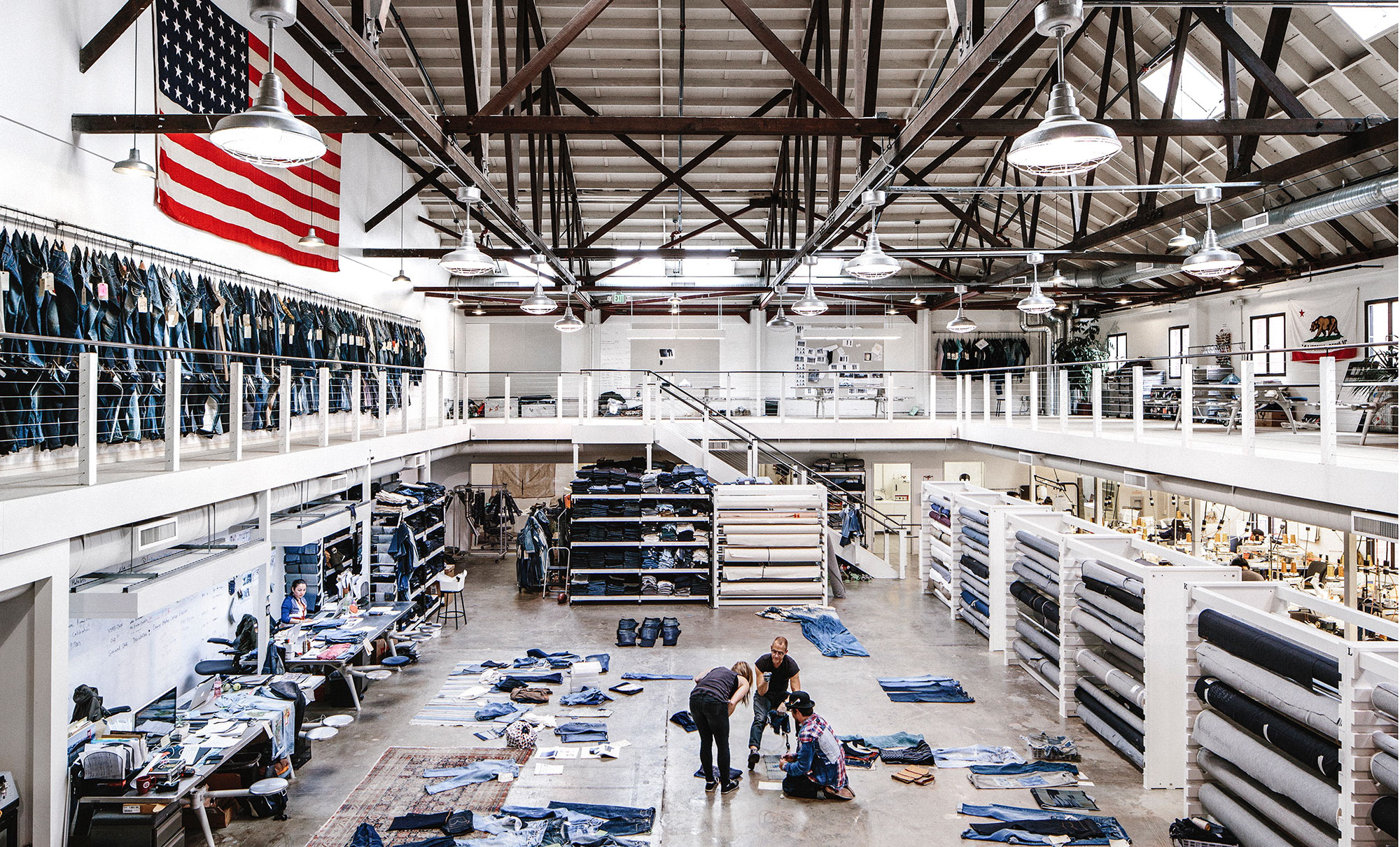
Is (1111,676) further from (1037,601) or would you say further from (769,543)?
(769,543)

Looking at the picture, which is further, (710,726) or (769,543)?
(769,543)

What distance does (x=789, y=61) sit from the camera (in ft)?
22.6

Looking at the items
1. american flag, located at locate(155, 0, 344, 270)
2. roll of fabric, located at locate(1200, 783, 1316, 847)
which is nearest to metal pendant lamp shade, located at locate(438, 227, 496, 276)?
american flag, located at locate(155, 0, 344, 270)

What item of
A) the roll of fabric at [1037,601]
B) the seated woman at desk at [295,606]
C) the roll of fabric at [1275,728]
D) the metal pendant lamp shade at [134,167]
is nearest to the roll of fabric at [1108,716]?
the roll of fabric at [1037,601]

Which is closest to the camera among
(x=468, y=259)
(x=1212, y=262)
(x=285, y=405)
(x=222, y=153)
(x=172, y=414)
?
(x=172, y=414)

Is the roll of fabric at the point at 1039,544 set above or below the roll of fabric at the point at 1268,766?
above

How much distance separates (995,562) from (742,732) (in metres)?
4.19

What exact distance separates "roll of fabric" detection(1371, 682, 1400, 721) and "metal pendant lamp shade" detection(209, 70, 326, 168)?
6389 millimetres

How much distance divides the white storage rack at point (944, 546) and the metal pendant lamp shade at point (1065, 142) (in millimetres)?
8194

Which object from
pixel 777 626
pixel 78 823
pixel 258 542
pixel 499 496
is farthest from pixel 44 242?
pixel 499 496

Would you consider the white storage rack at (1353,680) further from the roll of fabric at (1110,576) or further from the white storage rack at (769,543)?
the white storage rack at (769,543)

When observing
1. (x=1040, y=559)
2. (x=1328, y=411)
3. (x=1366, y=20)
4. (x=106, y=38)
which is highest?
(x=1366, y=20)

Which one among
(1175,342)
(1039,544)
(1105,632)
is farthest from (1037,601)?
(1175,342)

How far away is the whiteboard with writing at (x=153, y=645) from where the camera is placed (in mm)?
7246
